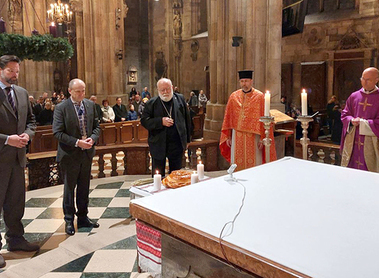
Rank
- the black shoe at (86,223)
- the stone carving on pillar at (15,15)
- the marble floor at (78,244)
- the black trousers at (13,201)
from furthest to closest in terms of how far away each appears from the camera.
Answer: the stone carving on pillar at (15,15)
the black shoe at (86,223)
the black trousers at (13,201)
the marble floor at (78,244)

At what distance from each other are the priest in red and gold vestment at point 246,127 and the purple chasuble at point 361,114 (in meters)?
1.13

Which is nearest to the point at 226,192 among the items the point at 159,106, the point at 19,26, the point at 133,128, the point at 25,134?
the point at 25,134

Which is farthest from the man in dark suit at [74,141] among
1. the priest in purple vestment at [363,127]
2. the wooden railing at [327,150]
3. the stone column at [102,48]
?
the stone column at [102,48]

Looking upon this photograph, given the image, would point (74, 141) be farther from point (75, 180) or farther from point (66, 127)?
point (75, 180)

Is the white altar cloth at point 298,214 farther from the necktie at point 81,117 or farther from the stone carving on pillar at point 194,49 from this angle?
the stone carving on pillar at point 194,49

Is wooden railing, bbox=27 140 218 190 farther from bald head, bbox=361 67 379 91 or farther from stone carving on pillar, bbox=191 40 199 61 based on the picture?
stone carving on pillar, bbox=191 40 199 61

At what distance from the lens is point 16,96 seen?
411cm

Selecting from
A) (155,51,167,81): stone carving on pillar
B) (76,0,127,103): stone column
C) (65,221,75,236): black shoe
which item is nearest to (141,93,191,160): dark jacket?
(65,221,75,236): black shoe

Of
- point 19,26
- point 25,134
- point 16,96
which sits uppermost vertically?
point 19,26

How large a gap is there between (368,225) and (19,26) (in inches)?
689

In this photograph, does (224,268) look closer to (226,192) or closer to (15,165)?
(226,192)

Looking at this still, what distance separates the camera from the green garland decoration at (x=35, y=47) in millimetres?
6586

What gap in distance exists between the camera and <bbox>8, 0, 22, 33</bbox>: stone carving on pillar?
16344 millimetres

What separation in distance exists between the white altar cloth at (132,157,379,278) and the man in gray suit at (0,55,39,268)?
2427 millimetres
